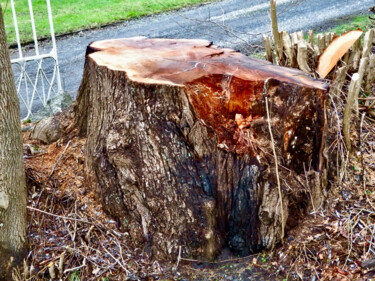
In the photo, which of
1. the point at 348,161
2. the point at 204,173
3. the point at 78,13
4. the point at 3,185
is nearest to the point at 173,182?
the point at 204,173

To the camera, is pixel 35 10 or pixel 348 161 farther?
pixel 35 10

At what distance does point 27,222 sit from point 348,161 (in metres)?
2.25

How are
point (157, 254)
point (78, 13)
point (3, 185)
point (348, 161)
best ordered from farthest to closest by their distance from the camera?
point (78, 13)
point (348, 161)
point (157, 254)
point (3, 185)

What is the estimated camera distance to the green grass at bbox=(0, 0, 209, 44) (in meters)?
9.12

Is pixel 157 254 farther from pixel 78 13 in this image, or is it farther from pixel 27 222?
pixel 78 13

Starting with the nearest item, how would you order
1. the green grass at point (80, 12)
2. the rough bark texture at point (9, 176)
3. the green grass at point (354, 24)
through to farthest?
the rough bark texture at point (9, 176) → the green grass at point (354, 24) → the green grass at point (80, 12)

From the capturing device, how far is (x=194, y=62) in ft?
9.32

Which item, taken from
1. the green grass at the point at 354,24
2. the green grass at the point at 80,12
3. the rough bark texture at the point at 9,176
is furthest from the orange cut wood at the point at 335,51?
the green grass at the point at 80,12

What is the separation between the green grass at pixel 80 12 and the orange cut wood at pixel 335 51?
636 centimetres

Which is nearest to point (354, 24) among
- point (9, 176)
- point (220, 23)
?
point (220, 23)

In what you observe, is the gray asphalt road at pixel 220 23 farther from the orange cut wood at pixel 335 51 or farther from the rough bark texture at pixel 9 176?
the rough bark texture at pixel 9 176

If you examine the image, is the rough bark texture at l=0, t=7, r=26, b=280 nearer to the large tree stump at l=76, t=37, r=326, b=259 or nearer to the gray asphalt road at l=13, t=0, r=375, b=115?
the large tree stump at l=76, t=37, r=326, b=259

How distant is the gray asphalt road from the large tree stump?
4.41 meters

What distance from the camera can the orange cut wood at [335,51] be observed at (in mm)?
3770
